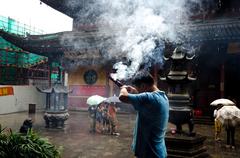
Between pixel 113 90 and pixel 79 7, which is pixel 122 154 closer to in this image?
pixel 113 90

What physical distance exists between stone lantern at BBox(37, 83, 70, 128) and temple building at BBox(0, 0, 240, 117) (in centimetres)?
562

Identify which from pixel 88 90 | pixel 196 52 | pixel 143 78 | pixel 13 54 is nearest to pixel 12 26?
pixel 13 54

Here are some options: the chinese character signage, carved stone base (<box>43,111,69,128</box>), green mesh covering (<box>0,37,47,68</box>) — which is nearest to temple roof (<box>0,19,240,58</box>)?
green mesh covering (<box>0,37,47,68</box>)

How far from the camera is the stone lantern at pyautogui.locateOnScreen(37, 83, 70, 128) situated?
38.4 feet

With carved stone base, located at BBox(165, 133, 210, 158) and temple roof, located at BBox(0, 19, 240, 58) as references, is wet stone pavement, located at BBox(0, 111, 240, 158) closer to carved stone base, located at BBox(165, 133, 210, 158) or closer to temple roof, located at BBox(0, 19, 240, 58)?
carved stone base, located at BBox(165, 133, 210, 158)

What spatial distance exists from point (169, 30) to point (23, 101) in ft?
37.5

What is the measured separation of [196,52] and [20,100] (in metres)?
12.2

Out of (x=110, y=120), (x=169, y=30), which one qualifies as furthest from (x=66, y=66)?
(x=110, y=120)

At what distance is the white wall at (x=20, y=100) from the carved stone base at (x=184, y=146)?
1334cm

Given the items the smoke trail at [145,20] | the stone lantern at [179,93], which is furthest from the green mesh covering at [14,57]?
the stone lantern at [179,93]

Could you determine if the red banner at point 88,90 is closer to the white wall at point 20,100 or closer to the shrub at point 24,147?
the white wall at point 20,100

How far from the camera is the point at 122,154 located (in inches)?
299

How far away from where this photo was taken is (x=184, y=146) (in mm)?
6797

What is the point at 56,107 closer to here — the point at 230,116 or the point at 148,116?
the point at 230,116
